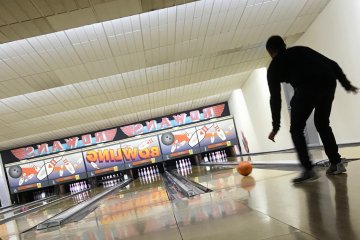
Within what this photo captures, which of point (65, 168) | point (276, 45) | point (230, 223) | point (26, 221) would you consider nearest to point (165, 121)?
point (65, 168)

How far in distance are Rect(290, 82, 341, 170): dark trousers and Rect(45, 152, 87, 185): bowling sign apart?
1367 centimetres

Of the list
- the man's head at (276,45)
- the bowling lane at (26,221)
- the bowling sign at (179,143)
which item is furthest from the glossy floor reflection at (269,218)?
the bowling sign at (179,143)

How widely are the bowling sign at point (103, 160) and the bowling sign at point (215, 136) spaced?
11.2ft

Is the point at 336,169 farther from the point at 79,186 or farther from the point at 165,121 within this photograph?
the point at 79,186

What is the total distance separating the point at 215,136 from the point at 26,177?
7964 mm

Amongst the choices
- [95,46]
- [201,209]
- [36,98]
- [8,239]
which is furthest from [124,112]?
[201,209]

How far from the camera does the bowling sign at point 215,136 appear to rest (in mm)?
15523

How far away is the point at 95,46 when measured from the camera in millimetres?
6500

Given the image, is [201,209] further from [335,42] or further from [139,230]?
[335,42]

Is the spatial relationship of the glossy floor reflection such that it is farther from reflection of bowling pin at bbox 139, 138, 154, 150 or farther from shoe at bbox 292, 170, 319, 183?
reflection of bowling pin at bbox 139, 138, 154, 150

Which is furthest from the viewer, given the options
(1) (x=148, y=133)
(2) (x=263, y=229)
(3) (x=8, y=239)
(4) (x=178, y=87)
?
(1) (x=148, y=133)

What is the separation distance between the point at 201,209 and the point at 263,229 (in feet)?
3.06

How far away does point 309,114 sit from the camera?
9.43 ft

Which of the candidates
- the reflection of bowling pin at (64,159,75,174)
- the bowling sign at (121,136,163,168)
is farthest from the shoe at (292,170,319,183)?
the reflection of bowling pin at (64,159,75,174)
